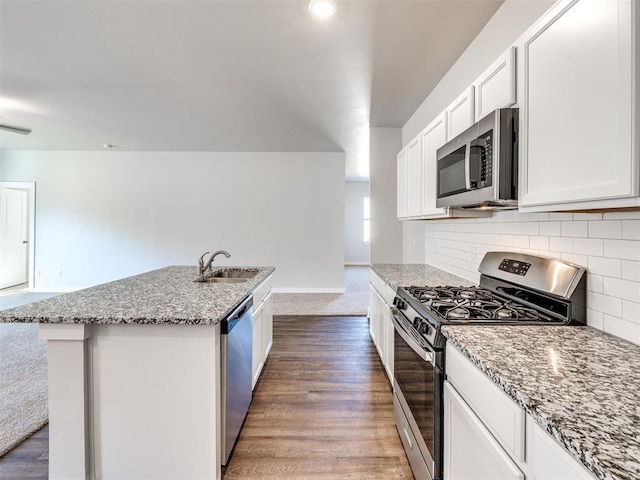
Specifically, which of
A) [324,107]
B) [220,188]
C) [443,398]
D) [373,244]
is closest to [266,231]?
[220,188]

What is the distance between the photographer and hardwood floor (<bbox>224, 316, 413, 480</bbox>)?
64.9 inches

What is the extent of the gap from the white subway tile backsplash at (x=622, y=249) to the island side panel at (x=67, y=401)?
2.25 meters

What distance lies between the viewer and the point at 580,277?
4.10ft

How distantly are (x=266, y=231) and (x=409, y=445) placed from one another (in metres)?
4.77

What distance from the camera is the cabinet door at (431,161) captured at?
6.86ft

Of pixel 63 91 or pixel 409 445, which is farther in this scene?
pixel 63 91

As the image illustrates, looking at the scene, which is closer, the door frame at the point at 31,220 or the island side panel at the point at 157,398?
the island side panel at the point at 157,398

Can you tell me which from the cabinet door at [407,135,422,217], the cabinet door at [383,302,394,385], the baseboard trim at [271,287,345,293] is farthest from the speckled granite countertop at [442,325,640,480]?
the baseboard trim at [271,287,345,293]

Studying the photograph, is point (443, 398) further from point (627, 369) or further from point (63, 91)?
point (63, 91)

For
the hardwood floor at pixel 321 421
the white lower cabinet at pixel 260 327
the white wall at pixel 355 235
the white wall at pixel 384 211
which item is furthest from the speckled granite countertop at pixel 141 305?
the white wall at pixel 355 235

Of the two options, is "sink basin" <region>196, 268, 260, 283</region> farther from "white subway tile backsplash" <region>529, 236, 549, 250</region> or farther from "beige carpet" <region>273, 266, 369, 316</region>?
"white subway tile backsplash" <region>529, 236, 549, 250</region>

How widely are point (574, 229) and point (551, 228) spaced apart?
14 centimetres

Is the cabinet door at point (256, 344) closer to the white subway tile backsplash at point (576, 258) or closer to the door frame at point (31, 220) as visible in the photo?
the white subway tile backsplash at point (576, 258)

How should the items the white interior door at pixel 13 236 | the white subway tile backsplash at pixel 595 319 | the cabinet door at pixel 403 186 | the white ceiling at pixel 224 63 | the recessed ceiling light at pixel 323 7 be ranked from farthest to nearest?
the white interior door at pixel 13 236 → the cabinet door at pixel 403 186 → the white ceiling at pixel 224 63 → the recessed ceiling light at pixel 323 7 → the white subway tile backsplash at pixel 595 319
